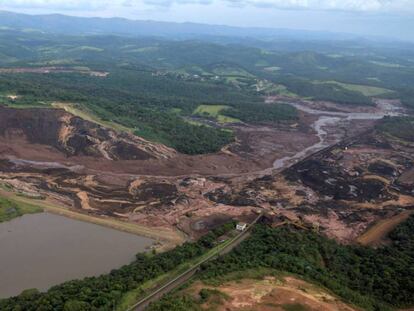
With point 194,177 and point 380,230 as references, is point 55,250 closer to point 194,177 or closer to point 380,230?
point 194,177

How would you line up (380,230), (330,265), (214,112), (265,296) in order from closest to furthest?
(265,296), (330,265), (380,230), (214,112)

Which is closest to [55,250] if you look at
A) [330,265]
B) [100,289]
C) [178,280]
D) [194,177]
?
[100,289]

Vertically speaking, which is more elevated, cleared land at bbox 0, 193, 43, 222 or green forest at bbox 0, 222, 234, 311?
green forest at bbox 0, 222, 234, 311

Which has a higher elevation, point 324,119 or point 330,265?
point 330,265

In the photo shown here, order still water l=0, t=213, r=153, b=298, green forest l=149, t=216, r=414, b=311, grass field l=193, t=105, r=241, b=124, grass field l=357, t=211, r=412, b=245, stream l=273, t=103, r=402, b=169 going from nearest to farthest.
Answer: green forest l=149, t=216, r=414, b=311
still water l=0, t=213, r=153, b=298
grass field l=357, t=211, r=412, b=245
stream l=273, t=103, r=402, b=169
grass field l=193, t=105, r=241, b=124

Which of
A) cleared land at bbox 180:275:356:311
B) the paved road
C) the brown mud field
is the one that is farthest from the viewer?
the brown mud field

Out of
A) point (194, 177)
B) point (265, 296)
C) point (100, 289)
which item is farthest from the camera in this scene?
point (194, 177)

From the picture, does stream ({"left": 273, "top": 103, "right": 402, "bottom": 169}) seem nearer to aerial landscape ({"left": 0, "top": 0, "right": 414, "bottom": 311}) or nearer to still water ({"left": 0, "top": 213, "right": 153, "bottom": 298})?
aerial landscape ({"left": 0, "top": 0, "right": 414, "bottom": 311})

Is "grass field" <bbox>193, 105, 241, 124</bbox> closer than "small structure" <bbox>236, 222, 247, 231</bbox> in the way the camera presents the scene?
No

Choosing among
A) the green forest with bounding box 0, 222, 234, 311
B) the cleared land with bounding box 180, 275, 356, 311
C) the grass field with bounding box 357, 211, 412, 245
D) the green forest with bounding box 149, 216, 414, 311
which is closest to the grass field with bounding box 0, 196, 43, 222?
the green forest with bounding box 0, 222, 234, 311
